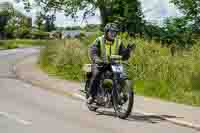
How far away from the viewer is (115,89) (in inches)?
460

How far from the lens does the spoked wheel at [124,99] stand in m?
11.2

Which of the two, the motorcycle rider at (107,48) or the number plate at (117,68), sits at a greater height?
the motorcycle rider at (107,48)

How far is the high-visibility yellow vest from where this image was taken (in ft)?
39.3

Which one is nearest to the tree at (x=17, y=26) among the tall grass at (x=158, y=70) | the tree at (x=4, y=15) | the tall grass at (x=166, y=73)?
the tree at (x=4, y=15)

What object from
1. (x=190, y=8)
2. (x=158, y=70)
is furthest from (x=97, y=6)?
(x=158, y=70)

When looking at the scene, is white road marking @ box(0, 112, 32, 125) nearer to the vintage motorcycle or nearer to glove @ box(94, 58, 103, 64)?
the vintage motorcycle

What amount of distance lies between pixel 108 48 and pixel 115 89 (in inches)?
35.9

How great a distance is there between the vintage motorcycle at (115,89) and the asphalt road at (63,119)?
0.22 meters

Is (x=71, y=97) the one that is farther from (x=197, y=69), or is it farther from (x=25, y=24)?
(x=25, y=24)

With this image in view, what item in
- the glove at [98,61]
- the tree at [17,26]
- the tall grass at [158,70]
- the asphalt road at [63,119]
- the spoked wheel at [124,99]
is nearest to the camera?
the asphalt road at [63,119]

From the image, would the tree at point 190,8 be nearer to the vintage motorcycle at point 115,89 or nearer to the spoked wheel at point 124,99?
the vintage motorcycle at point 115,89

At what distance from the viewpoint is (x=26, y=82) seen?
70.0ft

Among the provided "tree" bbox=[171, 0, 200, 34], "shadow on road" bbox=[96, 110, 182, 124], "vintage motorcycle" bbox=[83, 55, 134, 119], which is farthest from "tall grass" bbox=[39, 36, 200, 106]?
"tree" bbox=[171, 0, 200, 34]

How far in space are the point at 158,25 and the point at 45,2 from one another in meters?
11.8
